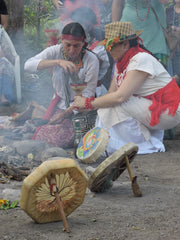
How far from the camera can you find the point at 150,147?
4.79m

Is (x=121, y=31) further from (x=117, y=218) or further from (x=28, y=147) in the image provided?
(x=117, y=218)

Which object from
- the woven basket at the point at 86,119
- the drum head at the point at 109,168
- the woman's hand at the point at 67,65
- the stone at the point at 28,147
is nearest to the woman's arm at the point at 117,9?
the woman's hand at the point at 67,65

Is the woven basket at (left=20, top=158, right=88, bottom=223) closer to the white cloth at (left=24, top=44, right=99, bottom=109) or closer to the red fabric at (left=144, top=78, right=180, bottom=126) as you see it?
the red fabric at (left=144, top=78, right=180, bottom=126)

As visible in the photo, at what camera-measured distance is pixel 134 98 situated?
15.3 feet

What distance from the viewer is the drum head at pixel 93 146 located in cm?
411

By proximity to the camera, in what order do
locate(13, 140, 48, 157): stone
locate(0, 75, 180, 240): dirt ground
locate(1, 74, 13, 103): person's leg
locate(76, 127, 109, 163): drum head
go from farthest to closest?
locate(1, 74, 13, 103): person's leg → locate(13, 140, 48, 157): stone → locate(76, 127, 109, 163): drum head → locate(0, 75, 180, 240): dirt ground

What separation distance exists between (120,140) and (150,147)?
35 centimetres

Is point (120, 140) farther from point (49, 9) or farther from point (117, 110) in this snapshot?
point (49, 9)

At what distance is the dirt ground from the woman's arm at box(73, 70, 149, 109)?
1185 millimetres

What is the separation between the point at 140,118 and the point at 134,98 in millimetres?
234

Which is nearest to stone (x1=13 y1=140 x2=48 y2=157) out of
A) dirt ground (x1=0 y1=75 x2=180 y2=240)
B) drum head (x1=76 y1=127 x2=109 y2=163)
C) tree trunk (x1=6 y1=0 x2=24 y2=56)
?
drum head (x1=76 y1=127 x2=109 y2=163)

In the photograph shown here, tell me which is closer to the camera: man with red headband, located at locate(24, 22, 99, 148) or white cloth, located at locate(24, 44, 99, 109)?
man with red headband, located at locate(24, 22, 99, 148)

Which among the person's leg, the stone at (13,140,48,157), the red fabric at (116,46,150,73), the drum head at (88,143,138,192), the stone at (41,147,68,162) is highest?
the red fabric at (116,46,150,73)

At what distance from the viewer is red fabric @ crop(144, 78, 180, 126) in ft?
15.1
